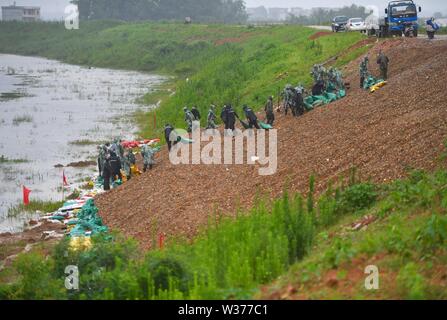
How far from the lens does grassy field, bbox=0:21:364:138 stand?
35562mm

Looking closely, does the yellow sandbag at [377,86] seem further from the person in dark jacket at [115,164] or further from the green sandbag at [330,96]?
the person in dark jacket at [115,164]

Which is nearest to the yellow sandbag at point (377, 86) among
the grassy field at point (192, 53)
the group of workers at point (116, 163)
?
the group of workers at point (116, 163)

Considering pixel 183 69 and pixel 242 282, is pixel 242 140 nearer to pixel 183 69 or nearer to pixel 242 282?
pixel 242 282

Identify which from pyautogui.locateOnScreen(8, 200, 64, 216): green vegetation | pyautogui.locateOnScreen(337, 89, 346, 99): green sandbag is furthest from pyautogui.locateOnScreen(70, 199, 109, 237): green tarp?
pyautogui.locateOnScreen(337, 89, 346, 99): green sandbag

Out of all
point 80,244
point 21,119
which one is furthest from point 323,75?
point 21,119

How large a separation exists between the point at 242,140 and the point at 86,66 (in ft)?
195

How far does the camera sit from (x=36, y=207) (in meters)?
21.2

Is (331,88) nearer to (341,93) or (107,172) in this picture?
(341,93)

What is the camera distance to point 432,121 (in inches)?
653

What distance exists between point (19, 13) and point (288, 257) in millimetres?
155124

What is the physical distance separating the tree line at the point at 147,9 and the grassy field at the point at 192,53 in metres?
16.1

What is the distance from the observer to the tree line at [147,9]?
122 m
